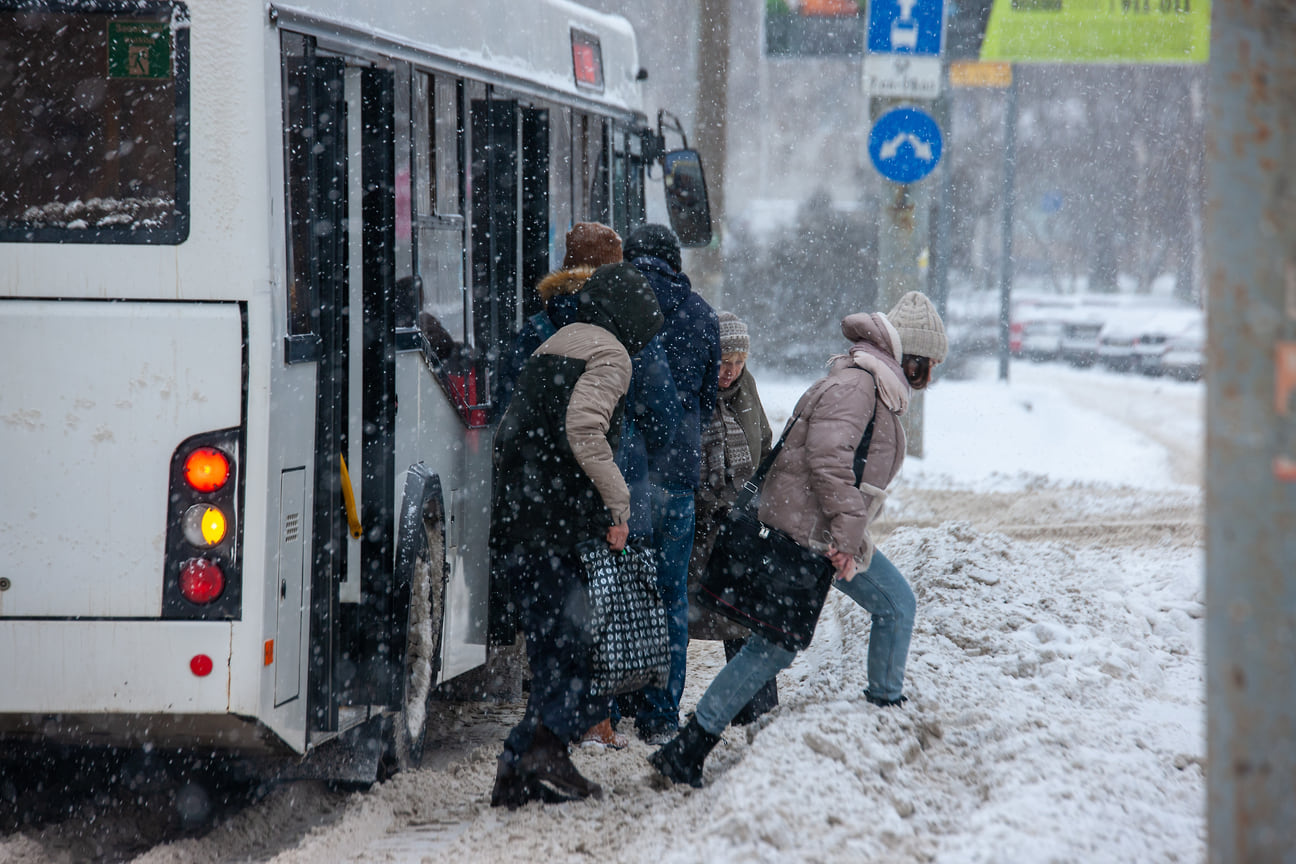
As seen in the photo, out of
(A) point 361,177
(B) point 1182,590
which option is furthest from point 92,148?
(B) point 1182,590

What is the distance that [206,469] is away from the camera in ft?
12.5

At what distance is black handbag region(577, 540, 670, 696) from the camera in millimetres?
4578

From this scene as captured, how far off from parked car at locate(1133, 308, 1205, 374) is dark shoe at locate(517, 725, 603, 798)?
86.6 feet

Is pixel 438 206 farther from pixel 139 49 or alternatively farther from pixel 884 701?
pixel 884 701

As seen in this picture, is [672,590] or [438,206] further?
[672,590]

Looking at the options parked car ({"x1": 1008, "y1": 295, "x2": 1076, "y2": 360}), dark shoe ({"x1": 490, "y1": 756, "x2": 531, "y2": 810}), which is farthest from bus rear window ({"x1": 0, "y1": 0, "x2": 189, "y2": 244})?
parked car ({"x1": 1008, "y1": 295, "x2": 1076, "y2": 360})

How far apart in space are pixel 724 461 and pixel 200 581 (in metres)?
2.58

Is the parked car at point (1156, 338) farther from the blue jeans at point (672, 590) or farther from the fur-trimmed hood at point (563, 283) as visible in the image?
the fur-trimmed hood at point (563, 283)

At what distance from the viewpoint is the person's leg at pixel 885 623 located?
493cm

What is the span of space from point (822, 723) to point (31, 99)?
301cm

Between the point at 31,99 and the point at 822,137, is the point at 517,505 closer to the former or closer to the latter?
the point at 31,99

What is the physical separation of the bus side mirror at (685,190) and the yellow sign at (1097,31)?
12.9 m

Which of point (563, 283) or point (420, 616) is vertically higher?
point (563, 283)

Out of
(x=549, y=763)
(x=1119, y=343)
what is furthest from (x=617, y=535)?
(x=1119, y=343)
